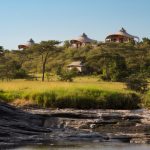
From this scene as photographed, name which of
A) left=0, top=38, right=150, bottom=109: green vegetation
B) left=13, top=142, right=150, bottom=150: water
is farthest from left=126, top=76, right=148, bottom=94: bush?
left=13, top=142, right=150, bottom=150: water

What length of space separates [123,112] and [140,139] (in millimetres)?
10485

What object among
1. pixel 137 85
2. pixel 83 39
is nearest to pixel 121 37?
pixel 83 39

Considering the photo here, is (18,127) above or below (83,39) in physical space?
below

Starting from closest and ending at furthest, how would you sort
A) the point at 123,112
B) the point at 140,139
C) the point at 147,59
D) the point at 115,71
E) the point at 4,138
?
the point at 4,138
the point at 140,139
the point at 123,112
the point at 115,71
the point at 147,59

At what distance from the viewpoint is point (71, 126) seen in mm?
29969

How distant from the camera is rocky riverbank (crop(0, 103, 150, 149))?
24266mm

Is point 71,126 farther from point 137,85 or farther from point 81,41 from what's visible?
point 81,41

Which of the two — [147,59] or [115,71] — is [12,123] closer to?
[115,71]

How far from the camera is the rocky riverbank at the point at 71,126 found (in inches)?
955

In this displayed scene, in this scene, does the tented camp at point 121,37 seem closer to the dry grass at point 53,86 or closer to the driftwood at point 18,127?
the dry grass at point 53,86

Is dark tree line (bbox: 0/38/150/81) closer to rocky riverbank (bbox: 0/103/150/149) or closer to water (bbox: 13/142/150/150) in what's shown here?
rocky riverbank (bbox: 0/103/150/149)

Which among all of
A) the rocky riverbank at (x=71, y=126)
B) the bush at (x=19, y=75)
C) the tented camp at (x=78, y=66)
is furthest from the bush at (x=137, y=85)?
the tented camp at (x=78, y=66)

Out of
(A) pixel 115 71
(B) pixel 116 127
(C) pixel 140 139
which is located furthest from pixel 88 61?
(C) pixel 140 139

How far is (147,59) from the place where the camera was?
73.8 m
